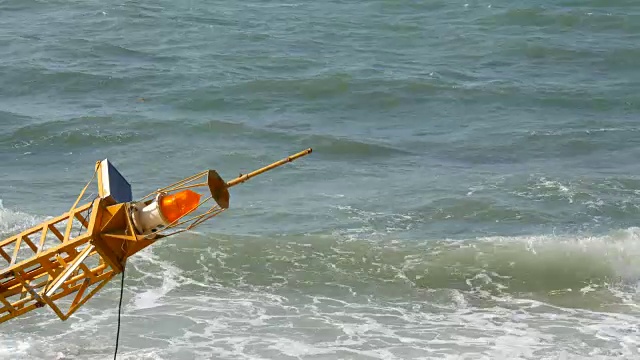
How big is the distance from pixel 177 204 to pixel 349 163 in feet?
49.0

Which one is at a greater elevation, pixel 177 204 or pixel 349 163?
pixel 177 204

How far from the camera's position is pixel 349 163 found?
82.8 ft

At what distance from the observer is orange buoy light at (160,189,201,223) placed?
34.1 ft

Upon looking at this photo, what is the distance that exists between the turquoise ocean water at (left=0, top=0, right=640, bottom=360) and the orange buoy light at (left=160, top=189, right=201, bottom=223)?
20.1 feet

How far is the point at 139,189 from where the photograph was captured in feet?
76.5

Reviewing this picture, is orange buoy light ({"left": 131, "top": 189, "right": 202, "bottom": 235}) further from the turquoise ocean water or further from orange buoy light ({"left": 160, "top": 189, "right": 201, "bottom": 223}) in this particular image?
the turquoise ocean water

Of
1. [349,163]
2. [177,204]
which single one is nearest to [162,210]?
[177,204]

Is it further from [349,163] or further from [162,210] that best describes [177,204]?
[349,163]

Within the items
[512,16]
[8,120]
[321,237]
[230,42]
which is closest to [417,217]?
[321,237]

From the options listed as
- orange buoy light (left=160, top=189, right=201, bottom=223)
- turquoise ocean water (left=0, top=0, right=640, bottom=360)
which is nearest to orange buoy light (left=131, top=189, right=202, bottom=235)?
orange buoy light (left=160, top=189, right=201, bottom=223)

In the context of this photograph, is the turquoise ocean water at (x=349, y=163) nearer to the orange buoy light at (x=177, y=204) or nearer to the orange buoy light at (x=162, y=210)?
the orange buoy light at (x=162, y=210)

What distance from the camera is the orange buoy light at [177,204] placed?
10.4 metres

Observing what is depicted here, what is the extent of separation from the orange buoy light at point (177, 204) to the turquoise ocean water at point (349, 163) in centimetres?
613

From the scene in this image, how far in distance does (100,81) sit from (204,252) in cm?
1191
